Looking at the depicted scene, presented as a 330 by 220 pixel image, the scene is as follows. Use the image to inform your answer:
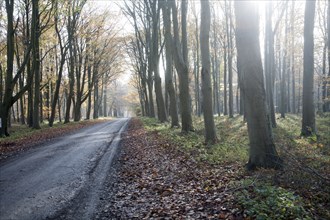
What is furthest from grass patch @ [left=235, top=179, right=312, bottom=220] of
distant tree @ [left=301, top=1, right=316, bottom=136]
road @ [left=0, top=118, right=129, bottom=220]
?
distant tree @ [left=301, top=1, right=316, bottom=136]

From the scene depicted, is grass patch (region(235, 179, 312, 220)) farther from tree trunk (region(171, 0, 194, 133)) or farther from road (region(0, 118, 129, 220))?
tree trunk (region(171, 0, 194, 133))

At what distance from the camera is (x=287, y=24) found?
29094 mm

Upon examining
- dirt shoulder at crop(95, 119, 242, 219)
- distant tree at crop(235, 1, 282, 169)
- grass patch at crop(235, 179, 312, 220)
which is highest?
distant tree at crop(235, 1, 282, 169)

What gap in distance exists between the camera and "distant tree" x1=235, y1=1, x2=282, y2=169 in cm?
805

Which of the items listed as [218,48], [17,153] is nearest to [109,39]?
[218,48]

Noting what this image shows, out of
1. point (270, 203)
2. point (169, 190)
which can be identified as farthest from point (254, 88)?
point (270, 203)

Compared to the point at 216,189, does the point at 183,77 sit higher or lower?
higher

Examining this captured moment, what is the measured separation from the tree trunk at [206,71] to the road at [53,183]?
438 cm

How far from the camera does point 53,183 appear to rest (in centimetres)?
798

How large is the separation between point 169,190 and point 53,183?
9.95ft

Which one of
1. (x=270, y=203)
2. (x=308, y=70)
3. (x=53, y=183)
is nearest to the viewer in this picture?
(x=270, y=203)

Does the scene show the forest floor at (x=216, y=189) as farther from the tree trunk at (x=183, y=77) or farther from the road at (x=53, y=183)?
the tree trunk at (x=183, y=77)

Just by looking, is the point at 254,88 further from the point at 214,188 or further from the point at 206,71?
the point at 206,71

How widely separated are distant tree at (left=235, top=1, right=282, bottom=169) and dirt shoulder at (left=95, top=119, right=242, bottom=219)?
0.89 meters
